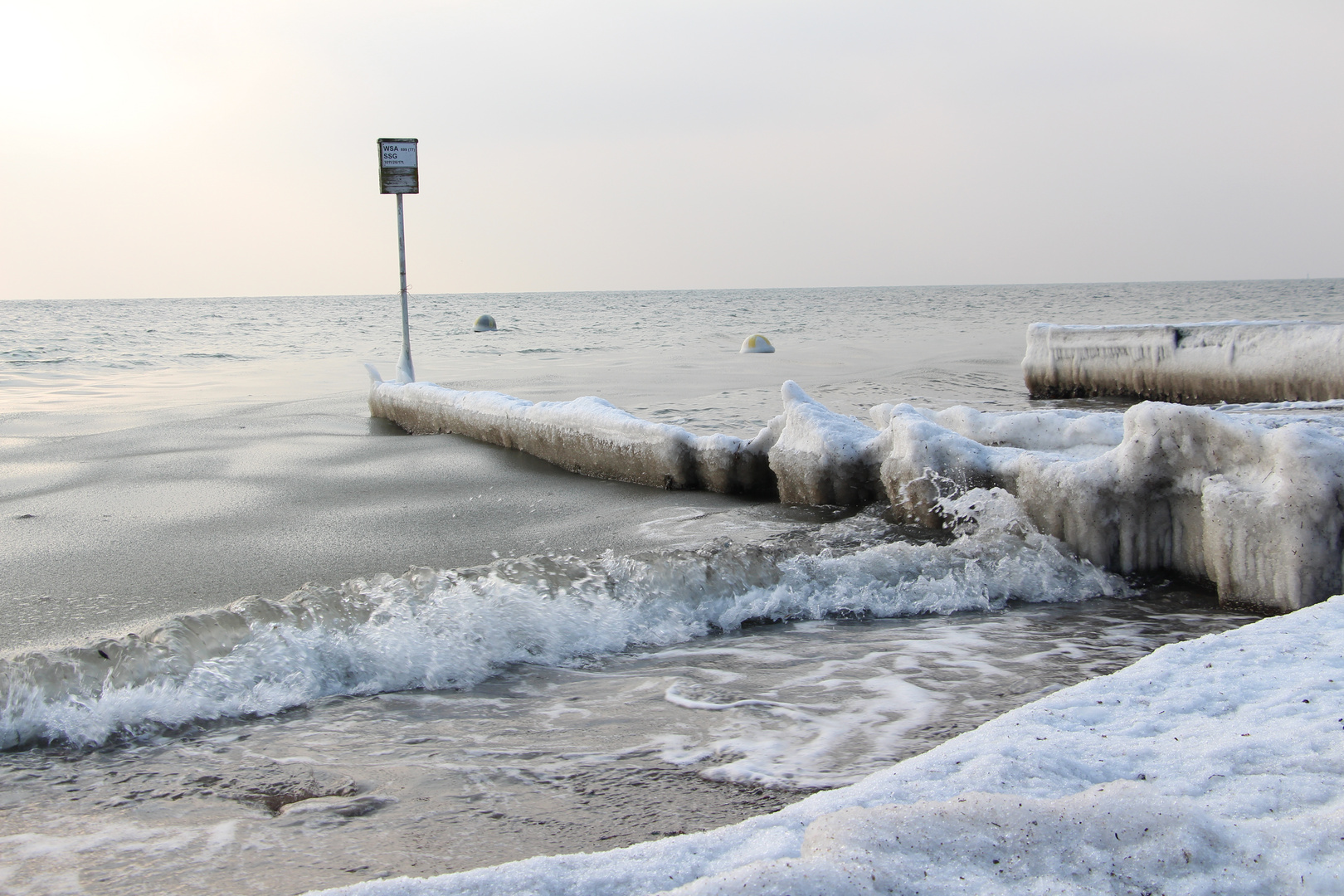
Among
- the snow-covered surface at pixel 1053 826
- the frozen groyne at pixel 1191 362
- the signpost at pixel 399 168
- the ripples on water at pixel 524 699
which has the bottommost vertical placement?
the ripples on water at pixel 524 699

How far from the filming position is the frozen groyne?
322 inches

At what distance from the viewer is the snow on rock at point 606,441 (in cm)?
554

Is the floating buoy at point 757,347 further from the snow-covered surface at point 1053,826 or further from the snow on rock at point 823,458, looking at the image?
the snow-covered surface at point 1053,826

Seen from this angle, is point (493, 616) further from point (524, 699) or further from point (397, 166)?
point (397, 166)

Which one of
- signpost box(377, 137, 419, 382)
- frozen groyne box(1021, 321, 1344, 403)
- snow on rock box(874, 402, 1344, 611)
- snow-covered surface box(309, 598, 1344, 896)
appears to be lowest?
snow-covered surface box(309, 598, 1344, 896)

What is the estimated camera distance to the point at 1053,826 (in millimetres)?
1505

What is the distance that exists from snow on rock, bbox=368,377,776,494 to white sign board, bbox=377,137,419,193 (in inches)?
105

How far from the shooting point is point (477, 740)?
2.43 metres

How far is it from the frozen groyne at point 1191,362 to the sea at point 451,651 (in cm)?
581

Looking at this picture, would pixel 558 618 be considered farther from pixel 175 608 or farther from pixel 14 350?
pixel 14 350

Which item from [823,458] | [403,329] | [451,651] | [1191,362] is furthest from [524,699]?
[1191,362]

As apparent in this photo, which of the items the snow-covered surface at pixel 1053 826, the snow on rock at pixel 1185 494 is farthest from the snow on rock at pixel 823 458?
the snow-covered surface at pixel 1053 826

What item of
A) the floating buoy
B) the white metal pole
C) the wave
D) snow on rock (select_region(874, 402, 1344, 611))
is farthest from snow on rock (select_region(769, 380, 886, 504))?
the floating buoy

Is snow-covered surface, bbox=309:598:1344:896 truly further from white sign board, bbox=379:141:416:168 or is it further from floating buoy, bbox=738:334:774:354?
floating buoy, bbox=738:334:774:354
